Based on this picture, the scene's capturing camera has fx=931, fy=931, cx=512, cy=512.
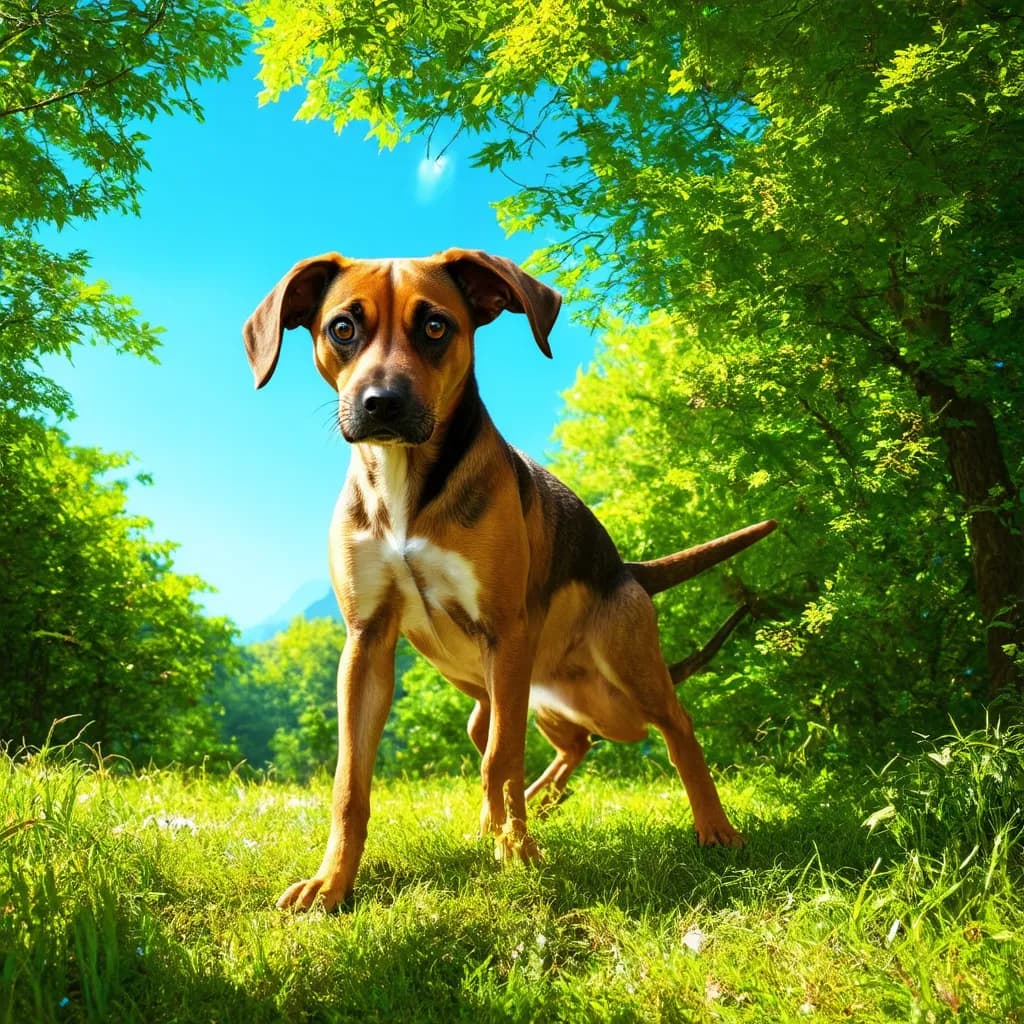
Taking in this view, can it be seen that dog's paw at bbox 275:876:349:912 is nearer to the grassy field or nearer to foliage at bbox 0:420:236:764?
the grassy field

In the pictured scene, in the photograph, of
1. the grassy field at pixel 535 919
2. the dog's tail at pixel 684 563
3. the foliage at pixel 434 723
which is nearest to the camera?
the grassy field at pixel 535 919

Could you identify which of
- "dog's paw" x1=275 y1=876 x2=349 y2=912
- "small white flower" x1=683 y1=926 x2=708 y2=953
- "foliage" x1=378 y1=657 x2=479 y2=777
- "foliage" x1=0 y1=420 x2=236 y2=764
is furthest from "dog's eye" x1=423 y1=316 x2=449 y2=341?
"foliage" x1=378 y1=657 x2=479 y2=777

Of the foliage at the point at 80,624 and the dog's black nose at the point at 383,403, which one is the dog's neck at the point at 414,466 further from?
the foliage at the point at 80,624

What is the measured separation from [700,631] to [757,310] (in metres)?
7.76

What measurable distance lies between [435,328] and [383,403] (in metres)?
0.53

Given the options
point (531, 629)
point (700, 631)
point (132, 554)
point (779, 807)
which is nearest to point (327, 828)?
point (531, 629)

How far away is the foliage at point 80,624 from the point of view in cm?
1531

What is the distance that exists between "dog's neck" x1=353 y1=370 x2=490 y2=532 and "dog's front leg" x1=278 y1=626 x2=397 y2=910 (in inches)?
24.3

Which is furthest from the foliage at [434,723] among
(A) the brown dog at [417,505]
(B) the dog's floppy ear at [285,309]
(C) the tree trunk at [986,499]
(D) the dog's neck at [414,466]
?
(B) the dog's floppy ear at [285,309]

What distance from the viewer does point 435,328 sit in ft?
13.6

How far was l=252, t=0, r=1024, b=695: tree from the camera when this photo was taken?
564 cm

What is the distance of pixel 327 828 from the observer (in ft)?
17.3

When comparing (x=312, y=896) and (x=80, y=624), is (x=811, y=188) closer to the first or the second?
(x=312, y=896)

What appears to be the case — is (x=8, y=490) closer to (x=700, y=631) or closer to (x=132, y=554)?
(x=132, y=554)
